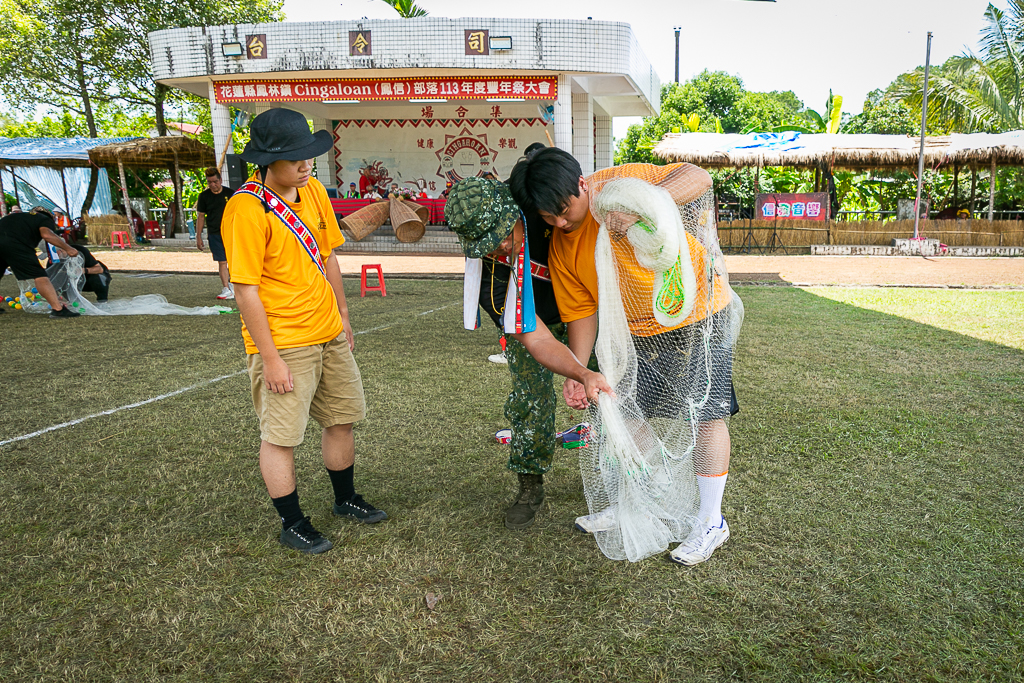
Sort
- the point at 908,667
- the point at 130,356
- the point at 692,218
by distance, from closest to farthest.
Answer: the point at 908,667 < the point at 692,218 < the point at 130,356

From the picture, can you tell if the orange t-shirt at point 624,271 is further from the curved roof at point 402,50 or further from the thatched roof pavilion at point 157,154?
the thatched roof pavilion at point 157,154

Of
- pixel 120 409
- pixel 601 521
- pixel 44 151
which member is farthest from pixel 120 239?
pixel 601 521

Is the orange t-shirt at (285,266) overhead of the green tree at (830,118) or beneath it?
beneath

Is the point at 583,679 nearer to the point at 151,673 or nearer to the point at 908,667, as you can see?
the point at 908,667

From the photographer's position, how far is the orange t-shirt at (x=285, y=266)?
2.18 m

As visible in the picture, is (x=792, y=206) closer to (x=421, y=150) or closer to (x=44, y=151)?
(x=421, y=150)

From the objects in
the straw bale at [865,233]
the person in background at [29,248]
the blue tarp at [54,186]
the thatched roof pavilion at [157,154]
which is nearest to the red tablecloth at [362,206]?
the thatched roof pavilion at [157,154]

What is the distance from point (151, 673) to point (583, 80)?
624 inches

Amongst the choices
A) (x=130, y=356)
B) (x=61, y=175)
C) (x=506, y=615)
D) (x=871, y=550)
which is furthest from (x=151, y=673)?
(x=61, y=175)

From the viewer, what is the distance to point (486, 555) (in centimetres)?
242

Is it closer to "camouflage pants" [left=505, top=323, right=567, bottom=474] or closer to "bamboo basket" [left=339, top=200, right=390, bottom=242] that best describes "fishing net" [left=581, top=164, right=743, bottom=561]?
"camouflage pants" [left=505, top=323, right=567, bottom=474]

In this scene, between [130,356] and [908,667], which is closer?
[908,667]

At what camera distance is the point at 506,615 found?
81.7 inches

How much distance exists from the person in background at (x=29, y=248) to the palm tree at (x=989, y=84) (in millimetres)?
21171
